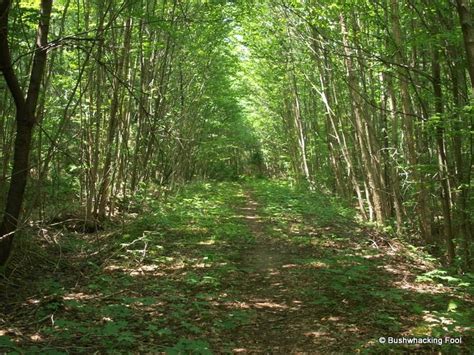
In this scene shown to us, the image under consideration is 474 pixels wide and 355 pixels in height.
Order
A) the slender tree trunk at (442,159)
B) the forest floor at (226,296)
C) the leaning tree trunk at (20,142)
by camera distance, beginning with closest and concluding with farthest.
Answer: the forest floor at (226,296) < the leaning tree trunk at (20,142) < the slender tree trunk at (442,159)

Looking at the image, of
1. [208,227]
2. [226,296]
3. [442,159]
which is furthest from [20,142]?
[442,159]

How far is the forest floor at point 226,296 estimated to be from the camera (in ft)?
13.1

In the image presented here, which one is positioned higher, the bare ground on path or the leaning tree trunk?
the leaning tree trunk

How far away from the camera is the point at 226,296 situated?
17.8 feet

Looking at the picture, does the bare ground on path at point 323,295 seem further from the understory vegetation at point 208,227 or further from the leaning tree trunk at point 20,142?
the leaning tree trunk at point 20,142

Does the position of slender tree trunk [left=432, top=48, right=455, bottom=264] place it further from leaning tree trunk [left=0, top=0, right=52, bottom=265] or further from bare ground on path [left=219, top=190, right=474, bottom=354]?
leaning tree trunk [left=0, top=0, right=52, bottom=265]

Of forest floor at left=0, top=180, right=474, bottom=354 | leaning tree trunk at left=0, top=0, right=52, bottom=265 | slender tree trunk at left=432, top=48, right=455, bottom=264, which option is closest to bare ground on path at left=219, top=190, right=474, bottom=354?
forest floor at left=0, top=180, right=474, bottom=354

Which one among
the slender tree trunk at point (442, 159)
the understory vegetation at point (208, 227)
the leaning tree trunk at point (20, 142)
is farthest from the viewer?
the slender tree trunk at point (442, 159)

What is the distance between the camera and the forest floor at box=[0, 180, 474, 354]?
13.1 feet

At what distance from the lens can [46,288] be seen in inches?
199

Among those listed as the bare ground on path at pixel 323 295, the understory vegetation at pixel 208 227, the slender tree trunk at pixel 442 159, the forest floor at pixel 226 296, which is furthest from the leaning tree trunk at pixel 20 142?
the slender tree trunk at pixel 442 159

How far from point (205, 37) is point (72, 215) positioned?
750cm

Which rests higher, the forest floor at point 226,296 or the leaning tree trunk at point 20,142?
the leaning tree trunk at point 20,142

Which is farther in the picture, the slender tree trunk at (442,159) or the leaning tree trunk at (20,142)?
the slender tree trunk at (442,159)
